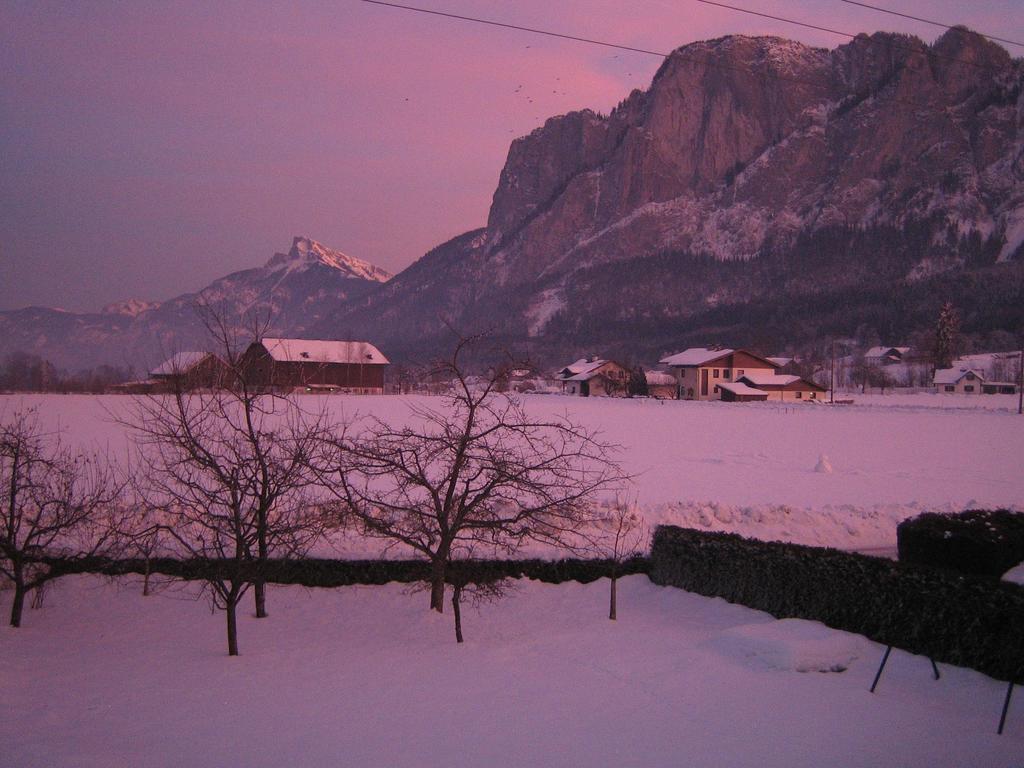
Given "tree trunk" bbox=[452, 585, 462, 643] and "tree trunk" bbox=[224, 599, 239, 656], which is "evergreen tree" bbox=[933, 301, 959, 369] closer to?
"tree trunk" bbox=[452, 585, 462, 643]

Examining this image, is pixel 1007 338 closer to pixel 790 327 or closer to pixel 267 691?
pixel 790 327

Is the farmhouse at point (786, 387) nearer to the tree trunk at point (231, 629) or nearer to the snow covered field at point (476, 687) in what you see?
the snow covered field at point (476, 687)

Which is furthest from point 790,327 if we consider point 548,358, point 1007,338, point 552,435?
point 552,435

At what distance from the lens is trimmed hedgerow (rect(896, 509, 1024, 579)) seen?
41.2ft

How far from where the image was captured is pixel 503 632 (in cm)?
1315

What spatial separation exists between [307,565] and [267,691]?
233 inches

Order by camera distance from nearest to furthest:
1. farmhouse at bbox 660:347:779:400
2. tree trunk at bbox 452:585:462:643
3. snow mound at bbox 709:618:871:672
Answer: snow mound at bbox 709:618:871:672 < tree trunk at bbox 452:585:462:643 < farmhouse at bbox 660:347:779:400

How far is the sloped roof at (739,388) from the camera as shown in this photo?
92812mm

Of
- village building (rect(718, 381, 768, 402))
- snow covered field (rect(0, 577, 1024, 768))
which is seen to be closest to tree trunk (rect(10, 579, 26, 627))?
snow covered field (rect(0, 577, 1024, 768))

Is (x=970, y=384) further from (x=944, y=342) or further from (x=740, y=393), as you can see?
(x=740, y=393)

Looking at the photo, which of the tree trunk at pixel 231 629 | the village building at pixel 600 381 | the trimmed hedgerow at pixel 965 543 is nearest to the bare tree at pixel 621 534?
the trimmed hedgerow at pixel 965 543

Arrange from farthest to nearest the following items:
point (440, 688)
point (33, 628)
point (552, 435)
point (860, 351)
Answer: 1. point (860, 351)
2. point (552, 435)
3. point (33, 628)
4. point (440, 688)

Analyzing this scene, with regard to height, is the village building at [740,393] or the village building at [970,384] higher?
the village building at [970,384]

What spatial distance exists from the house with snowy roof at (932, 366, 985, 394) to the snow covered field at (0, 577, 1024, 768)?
363 ft
